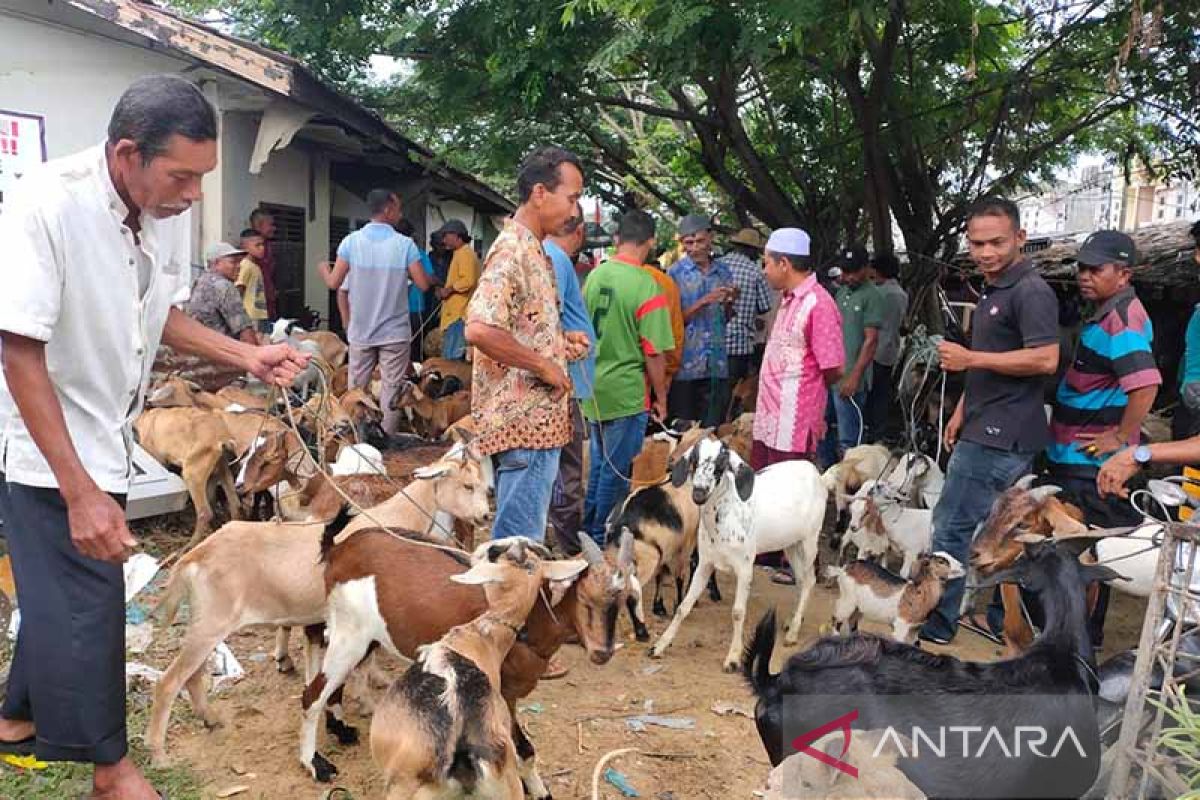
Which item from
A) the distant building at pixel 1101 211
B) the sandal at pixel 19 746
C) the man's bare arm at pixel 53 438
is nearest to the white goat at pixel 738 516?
the sandal at pixel 19 746

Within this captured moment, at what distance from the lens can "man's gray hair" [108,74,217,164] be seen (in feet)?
8.44

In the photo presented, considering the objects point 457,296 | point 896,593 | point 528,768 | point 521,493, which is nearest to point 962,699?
point 528,768

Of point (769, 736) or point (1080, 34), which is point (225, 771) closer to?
point (769, 736)

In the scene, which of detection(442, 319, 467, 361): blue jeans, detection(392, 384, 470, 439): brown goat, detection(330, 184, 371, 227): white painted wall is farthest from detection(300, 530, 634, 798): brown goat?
detection(330, 184, 371, 227): white painted wall

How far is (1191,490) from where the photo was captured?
134 inches

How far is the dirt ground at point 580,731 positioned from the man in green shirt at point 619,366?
1.20 m

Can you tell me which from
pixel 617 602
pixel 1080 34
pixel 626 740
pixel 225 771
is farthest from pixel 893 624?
pixel 1080 34

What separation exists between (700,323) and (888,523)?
2577 mm

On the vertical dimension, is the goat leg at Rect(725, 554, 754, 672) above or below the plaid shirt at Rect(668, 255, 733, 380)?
below

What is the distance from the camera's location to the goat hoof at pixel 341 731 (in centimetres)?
398

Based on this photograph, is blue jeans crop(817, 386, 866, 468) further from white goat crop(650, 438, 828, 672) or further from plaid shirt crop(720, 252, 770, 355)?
white goat crop(650, 438, 828, 672)

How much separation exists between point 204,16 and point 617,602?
689 inches

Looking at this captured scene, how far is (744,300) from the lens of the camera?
862cm

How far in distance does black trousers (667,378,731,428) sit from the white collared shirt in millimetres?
5493
